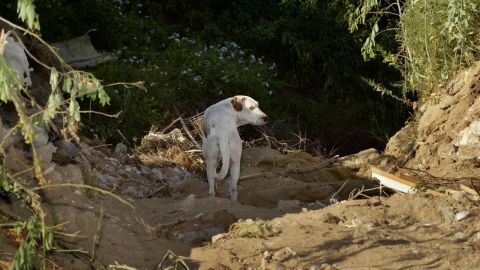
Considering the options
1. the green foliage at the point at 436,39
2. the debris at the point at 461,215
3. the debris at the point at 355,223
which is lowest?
A: the debris at the point at 355,223

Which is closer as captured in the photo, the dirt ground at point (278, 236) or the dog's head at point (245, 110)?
the dirt ground at point (278, 236)

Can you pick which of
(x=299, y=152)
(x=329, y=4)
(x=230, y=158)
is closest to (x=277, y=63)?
(x=329, y=4)

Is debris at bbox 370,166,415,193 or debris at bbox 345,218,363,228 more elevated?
debris at bbox 345,218,363,228

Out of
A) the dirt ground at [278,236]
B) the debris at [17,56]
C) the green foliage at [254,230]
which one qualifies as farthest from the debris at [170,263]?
the debris at [17,56]

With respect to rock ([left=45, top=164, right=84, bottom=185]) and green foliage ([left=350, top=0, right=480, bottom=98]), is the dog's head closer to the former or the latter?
green foliage ([left=350, top=0, right=480, bottom=98])

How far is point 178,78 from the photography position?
1526cm

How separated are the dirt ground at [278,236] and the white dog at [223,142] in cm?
78

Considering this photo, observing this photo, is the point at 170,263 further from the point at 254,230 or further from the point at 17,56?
the point at 17,56

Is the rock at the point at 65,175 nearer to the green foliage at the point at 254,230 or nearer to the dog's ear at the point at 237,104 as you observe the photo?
the green foliage at the point at 254,230

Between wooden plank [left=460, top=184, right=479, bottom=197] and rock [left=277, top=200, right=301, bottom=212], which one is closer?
wooden plank [left=460, top=184, right=479, bottom=197]

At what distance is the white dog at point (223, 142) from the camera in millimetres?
9734

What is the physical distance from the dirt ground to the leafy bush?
4.93 meters

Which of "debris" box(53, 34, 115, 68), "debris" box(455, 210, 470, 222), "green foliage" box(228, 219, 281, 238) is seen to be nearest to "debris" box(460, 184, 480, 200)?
"debris" box(455, 210, 470, 222)

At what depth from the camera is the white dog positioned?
973 cm
